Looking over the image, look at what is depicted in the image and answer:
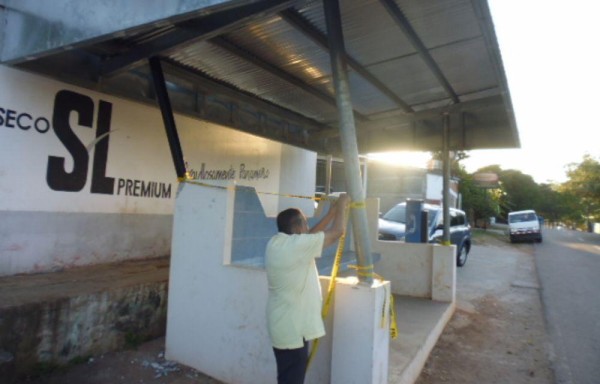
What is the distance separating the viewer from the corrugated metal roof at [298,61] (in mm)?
4039

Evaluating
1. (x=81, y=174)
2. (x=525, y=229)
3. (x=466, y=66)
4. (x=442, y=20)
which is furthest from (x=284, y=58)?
(x=525, y=229)

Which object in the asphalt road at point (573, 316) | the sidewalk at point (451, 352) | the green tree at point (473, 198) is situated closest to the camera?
the sidewalk at point (451, 352)

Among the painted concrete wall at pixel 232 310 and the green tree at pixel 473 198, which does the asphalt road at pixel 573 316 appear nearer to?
the painted concrete wall at pixel 232 310

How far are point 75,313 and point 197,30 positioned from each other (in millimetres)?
3060

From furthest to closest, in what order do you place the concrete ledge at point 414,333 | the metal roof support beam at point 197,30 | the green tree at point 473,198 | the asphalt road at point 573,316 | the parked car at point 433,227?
the green tree at point 473,198 → the parked car at point 433,227 → the asphalt road at point 573,316 → the concrete ledge at point 414,333 → the metal roof support beam at point 197,30

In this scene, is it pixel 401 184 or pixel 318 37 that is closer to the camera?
pixel 318 37

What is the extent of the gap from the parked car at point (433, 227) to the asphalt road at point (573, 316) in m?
2.41

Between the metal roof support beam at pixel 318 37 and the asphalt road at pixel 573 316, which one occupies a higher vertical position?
the metal roof support beam at pixel 318 37

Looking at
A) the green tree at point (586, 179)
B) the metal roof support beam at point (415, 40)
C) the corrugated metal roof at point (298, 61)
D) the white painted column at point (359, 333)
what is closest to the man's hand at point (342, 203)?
the white painted column at point (359, 333)

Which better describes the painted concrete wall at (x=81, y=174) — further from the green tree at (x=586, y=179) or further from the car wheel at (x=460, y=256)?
the green tree at (x=586, y=179)

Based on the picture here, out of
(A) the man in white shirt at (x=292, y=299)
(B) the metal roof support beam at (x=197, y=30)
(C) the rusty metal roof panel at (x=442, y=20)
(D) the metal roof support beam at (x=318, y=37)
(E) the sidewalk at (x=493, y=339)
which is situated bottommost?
(E) the sidewalk at (x=493, y=339)

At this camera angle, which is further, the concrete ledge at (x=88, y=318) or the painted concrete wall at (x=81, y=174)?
the painted concrete wall at (x=81, y=174)

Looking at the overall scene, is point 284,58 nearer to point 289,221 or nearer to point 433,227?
point 289,221

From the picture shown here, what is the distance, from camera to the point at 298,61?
5.38 meters
